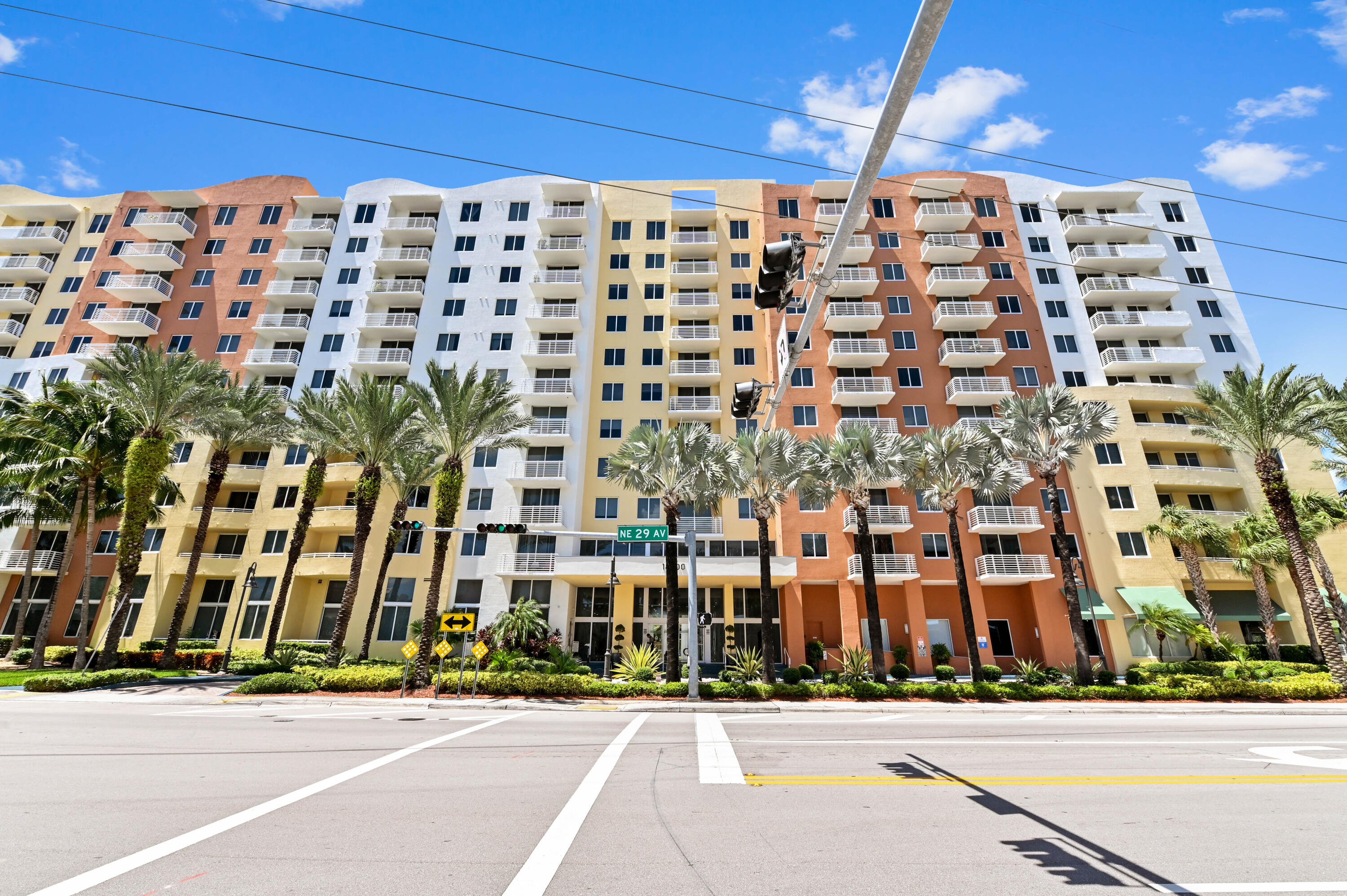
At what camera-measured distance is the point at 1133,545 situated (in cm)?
3503

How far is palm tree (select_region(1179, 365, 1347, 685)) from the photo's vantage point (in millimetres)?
25422

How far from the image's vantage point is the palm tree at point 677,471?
88.8ft

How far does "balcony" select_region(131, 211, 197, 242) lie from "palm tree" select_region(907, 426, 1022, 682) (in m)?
60.1

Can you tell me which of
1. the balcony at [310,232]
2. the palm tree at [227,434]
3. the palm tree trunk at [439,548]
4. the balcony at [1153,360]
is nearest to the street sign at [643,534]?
the palm tree trunk at [439,548]

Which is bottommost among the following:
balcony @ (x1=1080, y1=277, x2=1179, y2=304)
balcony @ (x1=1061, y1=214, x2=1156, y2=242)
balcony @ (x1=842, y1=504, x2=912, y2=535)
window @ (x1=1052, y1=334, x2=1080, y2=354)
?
balcony @ (x1=842, y1=504, x2=912, y2=535)

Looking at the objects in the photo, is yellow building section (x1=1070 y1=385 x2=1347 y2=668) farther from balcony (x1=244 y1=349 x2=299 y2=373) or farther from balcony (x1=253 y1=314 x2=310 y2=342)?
balcony (x1=253 y1=314 x2=310 y2=342)

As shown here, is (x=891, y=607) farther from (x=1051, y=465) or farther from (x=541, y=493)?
(x=541, y=493)

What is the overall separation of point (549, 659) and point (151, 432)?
2300cm

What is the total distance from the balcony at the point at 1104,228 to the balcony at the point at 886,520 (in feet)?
95.1

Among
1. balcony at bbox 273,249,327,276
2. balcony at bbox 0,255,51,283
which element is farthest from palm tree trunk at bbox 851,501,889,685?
balcony at bbox 0,255,51,283

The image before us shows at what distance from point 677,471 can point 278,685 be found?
744 inches

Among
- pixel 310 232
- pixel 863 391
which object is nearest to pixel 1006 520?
pixel 863 391

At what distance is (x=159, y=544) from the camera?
3809 centimetres

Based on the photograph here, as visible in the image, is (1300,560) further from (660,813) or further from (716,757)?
(660,813)
